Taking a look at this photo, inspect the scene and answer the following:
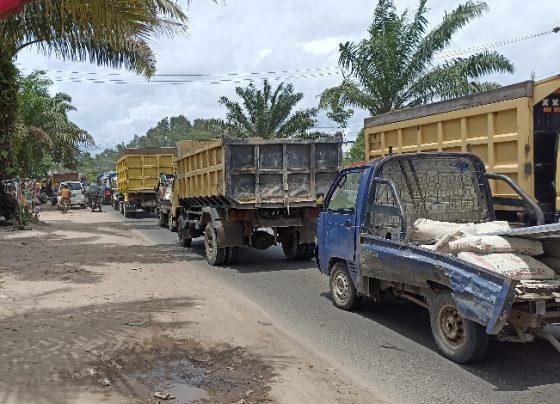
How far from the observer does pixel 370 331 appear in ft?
21.0

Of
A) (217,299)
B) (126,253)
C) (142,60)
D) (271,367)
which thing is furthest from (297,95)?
(271,367)

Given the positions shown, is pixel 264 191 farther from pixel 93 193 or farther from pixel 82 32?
pixel 93 193

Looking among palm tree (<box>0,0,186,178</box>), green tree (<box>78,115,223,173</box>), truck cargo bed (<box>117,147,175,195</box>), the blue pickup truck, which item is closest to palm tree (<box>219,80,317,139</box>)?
truck cargo bed (<box>117,147,175,195</box>)

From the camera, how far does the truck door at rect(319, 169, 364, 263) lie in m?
6.96

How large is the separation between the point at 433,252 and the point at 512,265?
687 mm

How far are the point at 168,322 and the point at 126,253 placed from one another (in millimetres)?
6838

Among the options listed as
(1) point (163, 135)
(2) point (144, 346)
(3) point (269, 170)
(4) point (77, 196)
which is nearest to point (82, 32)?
(3) point (269, 170)

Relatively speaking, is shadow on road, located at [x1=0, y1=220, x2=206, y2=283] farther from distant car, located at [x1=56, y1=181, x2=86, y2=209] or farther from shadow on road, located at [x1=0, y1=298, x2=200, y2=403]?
distant car, located at [x1=56, y1=181, x2=86, y2=209]

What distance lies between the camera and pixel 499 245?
5.20 metres

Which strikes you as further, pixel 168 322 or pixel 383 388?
pixel 168 322

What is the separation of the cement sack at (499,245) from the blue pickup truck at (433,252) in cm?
10

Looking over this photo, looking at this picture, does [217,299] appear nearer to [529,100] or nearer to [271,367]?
[271,367]

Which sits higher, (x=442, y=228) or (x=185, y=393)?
(x=442, y=228)

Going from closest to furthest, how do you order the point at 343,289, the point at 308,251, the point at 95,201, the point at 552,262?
the point at 552,262 → the point at 343,289 → the point at 308,251 → the point at 95,201
